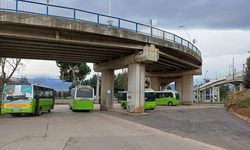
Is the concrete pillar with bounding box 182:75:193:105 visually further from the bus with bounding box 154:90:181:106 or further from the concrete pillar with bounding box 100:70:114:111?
the concrete pillar with bounding box 100:70:114:111

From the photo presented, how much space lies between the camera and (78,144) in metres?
13.0

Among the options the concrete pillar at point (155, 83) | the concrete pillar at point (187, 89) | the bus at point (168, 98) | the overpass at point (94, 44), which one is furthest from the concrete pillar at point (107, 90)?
the concrete pillar at point (155, 83)

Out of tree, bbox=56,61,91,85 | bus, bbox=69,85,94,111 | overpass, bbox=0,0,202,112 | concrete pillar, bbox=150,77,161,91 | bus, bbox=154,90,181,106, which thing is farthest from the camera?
tree, bbox=56,61,91,85

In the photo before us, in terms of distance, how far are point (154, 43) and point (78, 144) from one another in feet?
77.9

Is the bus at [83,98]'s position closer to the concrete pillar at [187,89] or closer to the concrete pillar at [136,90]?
the concrete pillar at [136,90]

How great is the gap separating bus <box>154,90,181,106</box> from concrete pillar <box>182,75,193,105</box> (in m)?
1.65

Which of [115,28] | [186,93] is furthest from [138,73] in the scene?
[186,93]

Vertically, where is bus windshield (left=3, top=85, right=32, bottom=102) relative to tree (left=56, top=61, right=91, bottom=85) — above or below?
below

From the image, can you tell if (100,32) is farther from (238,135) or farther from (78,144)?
(78,144)

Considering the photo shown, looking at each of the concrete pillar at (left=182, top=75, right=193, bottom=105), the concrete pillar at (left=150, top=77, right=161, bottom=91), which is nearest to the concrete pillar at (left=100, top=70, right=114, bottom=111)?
the concrete pillar at (left=182, top=75, right=193, bottom=105)

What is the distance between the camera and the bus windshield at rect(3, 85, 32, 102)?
3023 cm

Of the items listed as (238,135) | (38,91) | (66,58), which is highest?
(66,58)

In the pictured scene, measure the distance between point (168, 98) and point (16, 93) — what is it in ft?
109

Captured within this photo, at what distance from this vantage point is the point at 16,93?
30375 mm
